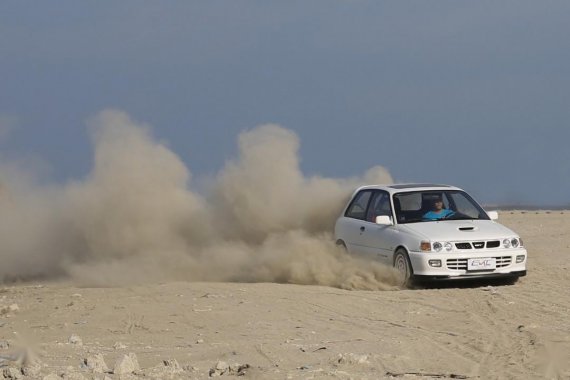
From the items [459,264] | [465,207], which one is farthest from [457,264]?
[465,207]

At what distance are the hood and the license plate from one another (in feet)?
1.07

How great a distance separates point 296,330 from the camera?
11.4m

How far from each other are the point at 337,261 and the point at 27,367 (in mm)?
8325

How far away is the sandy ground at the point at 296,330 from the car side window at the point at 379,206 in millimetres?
1572

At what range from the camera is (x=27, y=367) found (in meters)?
8.45

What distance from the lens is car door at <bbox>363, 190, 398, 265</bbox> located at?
15.4 m

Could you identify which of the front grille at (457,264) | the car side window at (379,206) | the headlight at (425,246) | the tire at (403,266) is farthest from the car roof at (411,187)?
the front grille at (457,264)

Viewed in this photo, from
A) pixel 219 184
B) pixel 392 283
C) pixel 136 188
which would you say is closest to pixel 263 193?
pixel 219 184

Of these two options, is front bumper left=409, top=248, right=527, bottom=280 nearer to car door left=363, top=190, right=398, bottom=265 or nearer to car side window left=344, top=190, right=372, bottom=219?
car door left=363, top=190, right=398, bottom=265

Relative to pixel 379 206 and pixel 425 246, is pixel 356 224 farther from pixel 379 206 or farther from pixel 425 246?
pixel 425 246

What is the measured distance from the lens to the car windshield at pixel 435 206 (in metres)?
15.8

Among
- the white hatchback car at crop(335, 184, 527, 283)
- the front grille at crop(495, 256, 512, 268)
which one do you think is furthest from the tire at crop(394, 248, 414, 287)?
the front grille at crop(495, 256, 512, 268)

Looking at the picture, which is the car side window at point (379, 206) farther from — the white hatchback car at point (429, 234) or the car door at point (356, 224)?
the car door at point (356, 224)

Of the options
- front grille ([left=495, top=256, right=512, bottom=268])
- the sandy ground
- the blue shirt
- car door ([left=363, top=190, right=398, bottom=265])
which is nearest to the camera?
the sandy ground
